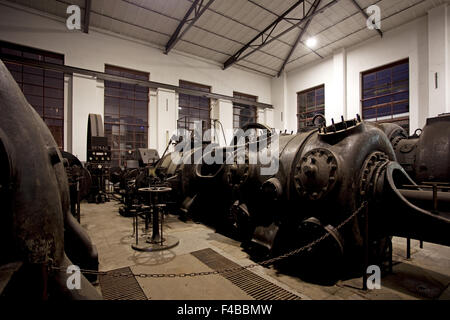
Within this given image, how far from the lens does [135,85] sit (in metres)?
9.91

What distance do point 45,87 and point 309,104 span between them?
448 inches

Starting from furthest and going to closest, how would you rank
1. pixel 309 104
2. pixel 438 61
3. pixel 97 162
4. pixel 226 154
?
pixel 309 104
pixel 438 61
pixel 97 162
pixel 226 154

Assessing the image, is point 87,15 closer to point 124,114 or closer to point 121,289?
point 124,114

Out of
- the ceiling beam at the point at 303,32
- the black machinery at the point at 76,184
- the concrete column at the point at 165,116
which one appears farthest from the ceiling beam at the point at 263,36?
the black machinery at the point at 76,184

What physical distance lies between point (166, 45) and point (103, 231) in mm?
8702

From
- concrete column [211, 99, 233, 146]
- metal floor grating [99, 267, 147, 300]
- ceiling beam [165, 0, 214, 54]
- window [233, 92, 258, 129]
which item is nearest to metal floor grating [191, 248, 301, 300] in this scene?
metal floor grating [99, 267, 147, 300]

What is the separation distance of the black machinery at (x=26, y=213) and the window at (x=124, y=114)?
867 centimetres

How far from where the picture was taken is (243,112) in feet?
43.9

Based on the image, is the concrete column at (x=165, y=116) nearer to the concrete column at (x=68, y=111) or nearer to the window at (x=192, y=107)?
the window at (x=192, y=107)

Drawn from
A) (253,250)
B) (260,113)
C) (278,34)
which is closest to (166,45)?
(278,34)

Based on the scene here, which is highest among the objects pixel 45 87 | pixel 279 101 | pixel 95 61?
pixel 95 61

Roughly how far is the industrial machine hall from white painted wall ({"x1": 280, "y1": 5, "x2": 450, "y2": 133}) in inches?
2.2

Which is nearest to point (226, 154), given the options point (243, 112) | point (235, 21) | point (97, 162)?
point (97, 162)

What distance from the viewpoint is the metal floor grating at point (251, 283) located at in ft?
7.38
